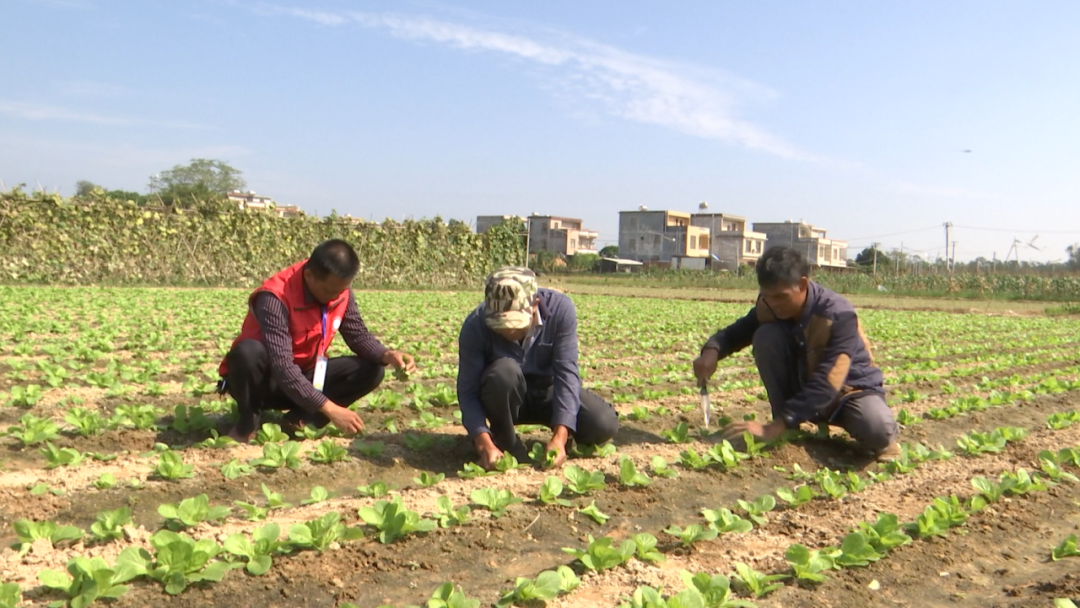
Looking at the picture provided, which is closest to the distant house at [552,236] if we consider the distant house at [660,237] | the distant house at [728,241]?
the distant house at [660,237]

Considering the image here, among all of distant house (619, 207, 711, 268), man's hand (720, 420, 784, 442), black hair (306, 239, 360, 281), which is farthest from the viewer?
distant house (619, 207, 711, 268)

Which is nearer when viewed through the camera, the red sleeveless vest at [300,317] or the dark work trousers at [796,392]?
the red sleeveless vest at [300,317]

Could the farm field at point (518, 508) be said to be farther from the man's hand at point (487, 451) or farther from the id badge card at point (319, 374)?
the id badge card at point (319, 374)

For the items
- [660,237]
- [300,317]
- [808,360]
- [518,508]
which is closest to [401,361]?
[300,317]

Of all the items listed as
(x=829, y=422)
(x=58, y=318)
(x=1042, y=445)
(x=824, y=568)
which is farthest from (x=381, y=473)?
(x=58, y=318)

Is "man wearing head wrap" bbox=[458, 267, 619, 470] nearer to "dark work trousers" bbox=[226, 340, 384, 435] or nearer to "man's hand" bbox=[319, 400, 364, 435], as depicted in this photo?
"man's hand" bbox=[319, 400, 364, 435]

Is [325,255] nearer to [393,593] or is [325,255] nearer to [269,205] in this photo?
[393,593]

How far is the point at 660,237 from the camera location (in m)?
76.2

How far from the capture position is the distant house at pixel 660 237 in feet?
245

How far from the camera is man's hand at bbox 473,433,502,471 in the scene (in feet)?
13.1

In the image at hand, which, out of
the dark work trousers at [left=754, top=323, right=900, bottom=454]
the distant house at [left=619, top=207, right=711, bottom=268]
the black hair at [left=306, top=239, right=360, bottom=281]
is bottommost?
the dark work trousers at [left=754, top=323, right=900, bottom=454]

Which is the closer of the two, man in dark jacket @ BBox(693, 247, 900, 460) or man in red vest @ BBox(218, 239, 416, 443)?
man in red vest @ BBox(218, 239, 416, 443)

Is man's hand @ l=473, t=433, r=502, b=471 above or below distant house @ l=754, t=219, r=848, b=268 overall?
below

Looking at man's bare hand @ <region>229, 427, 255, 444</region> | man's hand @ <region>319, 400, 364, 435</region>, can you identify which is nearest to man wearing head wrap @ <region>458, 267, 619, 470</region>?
man's hand @ <region>319, 400, 364, 435</region>
